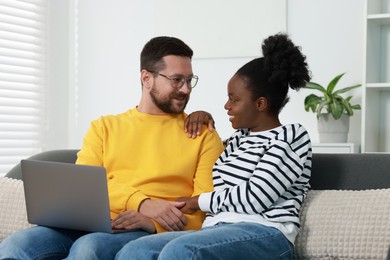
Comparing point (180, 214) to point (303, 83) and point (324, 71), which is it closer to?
point (303, 83)

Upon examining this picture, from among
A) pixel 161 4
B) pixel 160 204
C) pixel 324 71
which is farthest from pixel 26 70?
pixel 160 204

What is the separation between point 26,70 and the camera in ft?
16.2

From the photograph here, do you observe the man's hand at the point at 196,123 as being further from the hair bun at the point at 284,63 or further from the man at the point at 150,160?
the hair bun at the point at 284,63

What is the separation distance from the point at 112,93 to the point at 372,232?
3.32m

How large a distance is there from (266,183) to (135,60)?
3161mm

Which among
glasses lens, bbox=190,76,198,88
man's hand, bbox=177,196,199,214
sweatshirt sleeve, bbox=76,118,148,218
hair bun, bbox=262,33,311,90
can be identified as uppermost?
hair bun, bbox=262,33,311,90

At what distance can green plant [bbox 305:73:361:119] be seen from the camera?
13.6 ft

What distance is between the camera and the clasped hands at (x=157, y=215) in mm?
2209

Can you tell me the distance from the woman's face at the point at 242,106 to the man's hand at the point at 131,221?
416 millimetres

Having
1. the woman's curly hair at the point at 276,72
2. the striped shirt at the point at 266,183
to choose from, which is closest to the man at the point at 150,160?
the striped shirt at the point at 266,183

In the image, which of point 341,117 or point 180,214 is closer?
point 180,214

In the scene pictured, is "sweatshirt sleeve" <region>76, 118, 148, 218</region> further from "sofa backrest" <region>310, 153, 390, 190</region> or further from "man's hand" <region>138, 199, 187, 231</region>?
"sofa backrest" <region>310, 153, 390, 190</region>

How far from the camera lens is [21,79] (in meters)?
4.89

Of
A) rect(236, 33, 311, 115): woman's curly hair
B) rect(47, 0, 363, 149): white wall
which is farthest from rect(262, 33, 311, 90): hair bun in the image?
rect(47, 0, 363, 149): white wall
